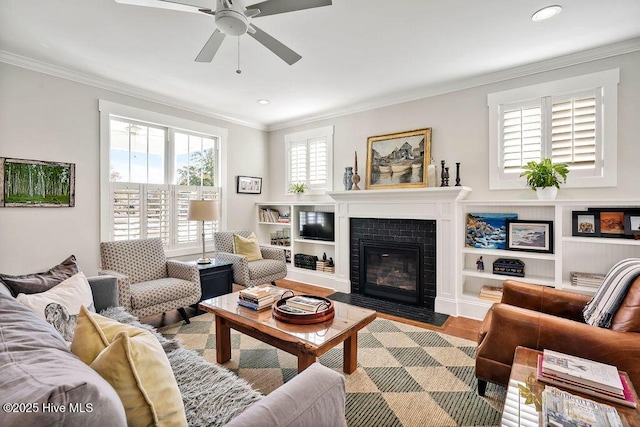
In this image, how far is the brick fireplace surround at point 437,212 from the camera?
3371 millimetres

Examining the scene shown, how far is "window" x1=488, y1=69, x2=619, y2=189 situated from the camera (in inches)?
109

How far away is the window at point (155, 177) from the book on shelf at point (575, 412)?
13.4 feet

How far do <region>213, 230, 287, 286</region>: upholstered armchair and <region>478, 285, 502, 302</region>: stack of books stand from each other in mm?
2478

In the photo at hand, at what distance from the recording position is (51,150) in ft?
10.2

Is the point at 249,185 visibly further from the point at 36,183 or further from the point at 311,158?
the point at 36,183

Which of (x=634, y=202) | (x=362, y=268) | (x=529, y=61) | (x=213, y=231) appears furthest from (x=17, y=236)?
(x=634, y=202)

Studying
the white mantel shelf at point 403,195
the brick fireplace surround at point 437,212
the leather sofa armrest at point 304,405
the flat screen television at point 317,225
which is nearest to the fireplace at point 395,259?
the brick fireplace surround at point 437,212

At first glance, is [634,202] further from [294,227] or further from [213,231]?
[213,231]

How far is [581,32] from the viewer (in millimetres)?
2514

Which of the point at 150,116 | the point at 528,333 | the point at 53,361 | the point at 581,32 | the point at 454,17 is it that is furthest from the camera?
the point at 150,116

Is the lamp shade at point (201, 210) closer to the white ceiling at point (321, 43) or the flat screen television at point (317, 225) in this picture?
the white ceiling at point (321, 43)

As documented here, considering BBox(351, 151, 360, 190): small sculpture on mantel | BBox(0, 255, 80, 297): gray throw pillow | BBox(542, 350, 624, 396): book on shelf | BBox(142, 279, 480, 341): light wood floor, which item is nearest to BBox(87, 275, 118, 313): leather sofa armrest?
BBox(0, 255, 80, 297): gray throw pillow

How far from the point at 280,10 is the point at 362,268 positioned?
125 inches

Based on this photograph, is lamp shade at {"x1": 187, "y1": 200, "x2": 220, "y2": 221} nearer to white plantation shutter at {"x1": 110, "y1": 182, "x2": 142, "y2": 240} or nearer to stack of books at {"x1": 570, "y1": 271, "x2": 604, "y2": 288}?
white plantation shutter at {"x1": 110, "y1": 182, "x2": 142, "y2": 240}
